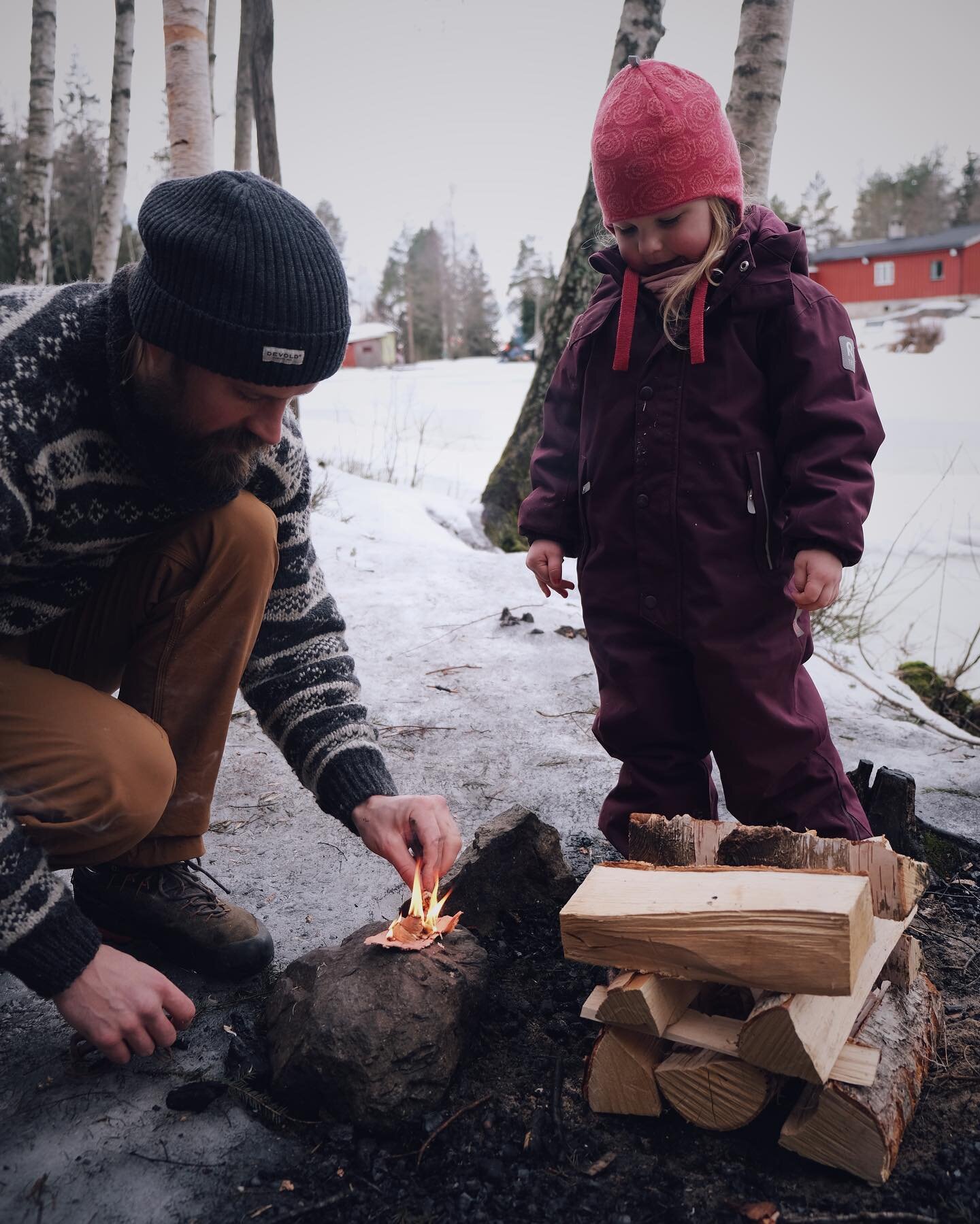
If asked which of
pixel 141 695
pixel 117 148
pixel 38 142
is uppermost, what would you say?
pixel 117 148

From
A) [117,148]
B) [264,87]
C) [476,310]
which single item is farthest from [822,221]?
[264,87]

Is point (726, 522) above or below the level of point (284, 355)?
below

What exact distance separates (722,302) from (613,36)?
490 cm

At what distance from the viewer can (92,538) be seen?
6.29 feet

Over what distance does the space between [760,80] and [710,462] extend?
11.7ft

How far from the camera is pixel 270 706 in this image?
2180 millimetres

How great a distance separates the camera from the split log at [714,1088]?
1.52 m

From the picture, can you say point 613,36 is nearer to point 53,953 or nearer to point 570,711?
point 570,711

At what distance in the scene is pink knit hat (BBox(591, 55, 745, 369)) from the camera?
2152mm

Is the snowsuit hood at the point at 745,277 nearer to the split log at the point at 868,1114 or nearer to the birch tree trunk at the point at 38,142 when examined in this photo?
the split log at the point at 868,1114

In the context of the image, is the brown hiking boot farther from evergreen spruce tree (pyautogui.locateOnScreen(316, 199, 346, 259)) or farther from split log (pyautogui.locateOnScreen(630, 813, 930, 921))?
evergreen spruce tree (pyautogui.locateOnScreen(316, 199, 346, 259))

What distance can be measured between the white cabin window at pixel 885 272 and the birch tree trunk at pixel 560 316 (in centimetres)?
3262

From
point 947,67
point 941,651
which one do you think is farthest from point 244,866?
→ point 947,67

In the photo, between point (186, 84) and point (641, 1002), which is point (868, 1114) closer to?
point (641, 1002)
